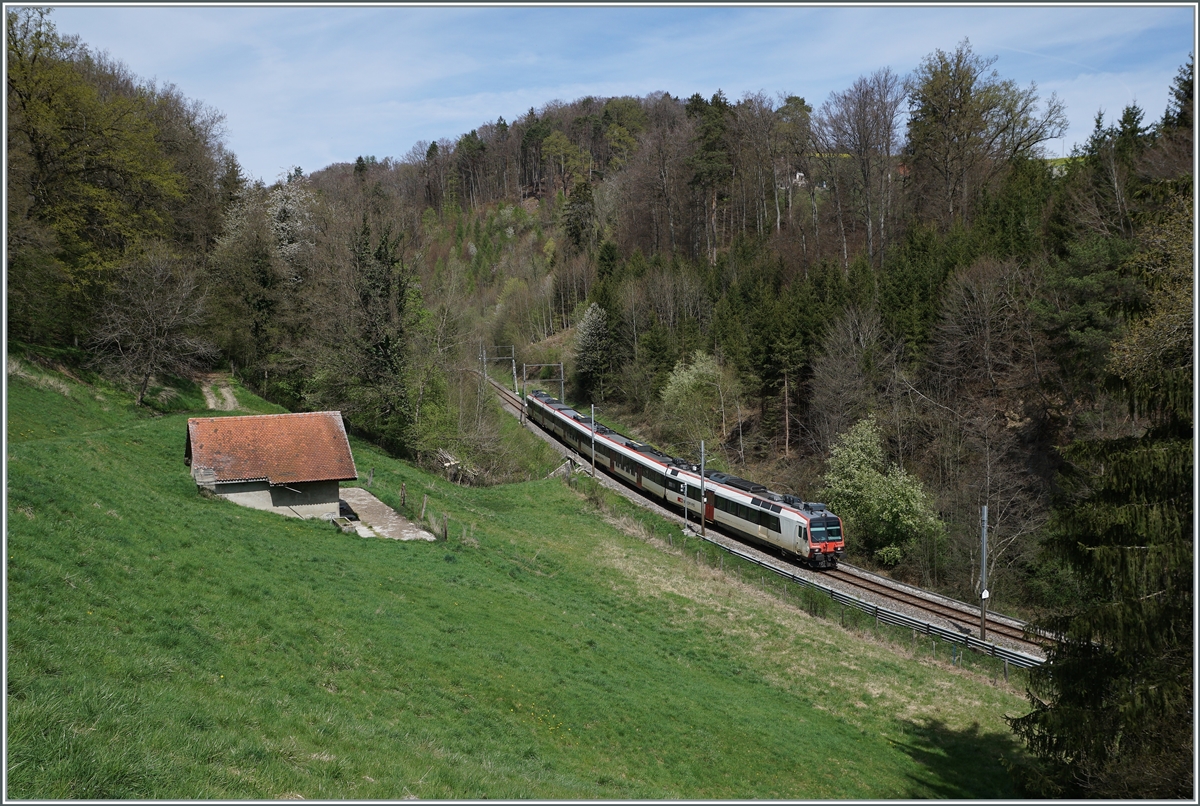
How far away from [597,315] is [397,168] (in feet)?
321

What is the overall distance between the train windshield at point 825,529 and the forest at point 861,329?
3.83 metres

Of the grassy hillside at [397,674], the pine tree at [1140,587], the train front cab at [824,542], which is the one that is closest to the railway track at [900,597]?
the train front cab at [824,542]

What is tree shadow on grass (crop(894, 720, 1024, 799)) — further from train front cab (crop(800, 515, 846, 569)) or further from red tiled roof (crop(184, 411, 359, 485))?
red tiled roof (crop(184, 411, 359, 485))

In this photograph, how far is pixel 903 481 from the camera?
1401 inches

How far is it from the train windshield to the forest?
12.6 feet

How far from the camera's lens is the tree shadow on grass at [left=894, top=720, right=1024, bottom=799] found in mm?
15195

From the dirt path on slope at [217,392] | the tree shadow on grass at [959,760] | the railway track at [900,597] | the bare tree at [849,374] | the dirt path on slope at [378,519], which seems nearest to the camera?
the tree shadow on grass at [959,760]

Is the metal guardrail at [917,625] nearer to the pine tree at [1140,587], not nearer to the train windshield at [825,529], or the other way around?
the train windshield at [825,529]

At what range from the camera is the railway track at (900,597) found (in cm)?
2528

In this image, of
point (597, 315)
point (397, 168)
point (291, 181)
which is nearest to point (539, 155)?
point (397, 168)

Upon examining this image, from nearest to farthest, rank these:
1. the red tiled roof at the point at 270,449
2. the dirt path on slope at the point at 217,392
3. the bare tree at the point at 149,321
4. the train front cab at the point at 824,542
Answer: the red tiled roof at the point at 270,449, the train front cab at the point at 824,542, the bare tree at the point at 149,321, the dirt path on slope at the point at 217,392

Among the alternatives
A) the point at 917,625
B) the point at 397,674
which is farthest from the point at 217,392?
the point at 917,625

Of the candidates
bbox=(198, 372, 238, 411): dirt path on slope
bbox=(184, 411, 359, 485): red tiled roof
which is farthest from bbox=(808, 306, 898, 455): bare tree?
bbox=(198, 372, 238, 411): dirt path on slope

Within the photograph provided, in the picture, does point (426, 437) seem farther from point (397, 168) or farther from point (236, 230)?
point (397, 168)
